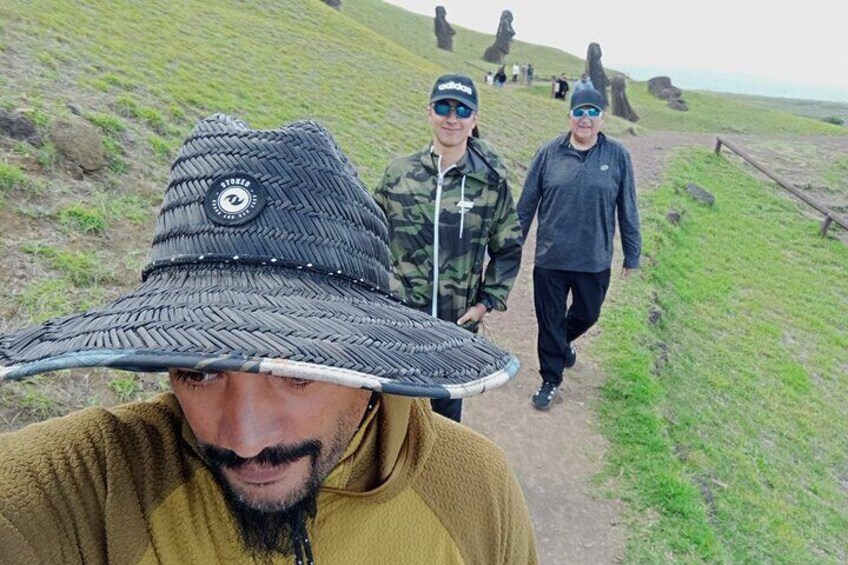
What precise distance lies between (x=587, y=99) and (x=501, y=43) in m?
38.8

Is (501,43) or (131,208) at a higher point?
(501,43)

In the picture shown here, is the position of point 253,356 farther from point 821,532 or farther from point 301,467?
point 821,532

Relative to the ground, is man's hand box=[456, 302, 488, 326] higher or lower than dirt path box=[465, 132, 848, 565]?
higher

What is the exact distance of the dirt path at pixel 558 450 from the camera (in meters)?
4.02

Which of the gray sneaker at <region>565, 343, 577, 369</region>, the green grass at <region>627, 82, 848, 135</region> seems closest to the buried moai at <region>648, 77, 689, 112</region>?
the green grass at <region>627, 82, 848, 135</region>

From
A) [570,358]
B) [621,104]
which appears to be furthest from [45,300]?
[621,104]

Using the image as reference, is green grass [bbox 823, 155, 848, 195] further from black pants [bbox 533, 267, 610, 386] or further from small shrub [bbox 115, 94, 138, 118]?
small shrub [bbox 115, 94, 138, 118]

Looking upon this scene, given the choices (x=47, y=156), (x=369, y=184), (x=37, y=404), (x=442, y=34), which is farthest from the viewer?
(x=442, y=34)

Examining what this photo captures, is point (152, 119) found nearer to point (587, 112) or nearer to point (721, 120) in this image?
point (587, 112)

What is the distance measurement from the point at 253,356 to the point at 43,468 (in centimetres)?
54

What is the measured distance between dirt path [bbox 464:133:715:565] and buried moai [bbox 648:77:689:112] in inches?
1324

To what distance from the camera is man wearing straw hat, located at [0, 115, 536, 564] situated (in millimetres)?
981

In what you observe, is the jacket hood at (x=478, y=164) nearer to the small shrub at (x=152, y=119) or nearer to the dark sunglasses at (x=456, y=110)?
the dark sunglasses at (x=456, y=110)

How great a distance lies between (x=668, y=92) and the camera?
125 feet
